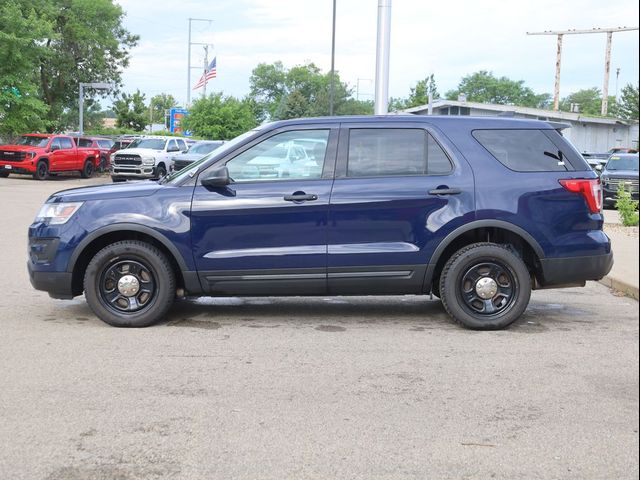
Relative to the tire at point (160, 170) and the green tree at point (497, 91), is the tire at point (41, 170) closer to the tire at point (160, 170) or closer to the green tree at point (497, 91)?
the tire at point (160, 170)

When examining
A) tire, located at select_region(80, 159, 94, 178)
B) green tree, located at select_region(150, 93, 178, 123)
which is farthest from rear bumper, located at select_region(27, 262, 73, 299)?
green tree, located at select_region(150, 93, 178, 123)

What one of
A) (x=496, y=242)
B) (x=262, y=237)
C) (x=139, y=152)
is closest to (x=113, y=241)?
(x=262, y=237)

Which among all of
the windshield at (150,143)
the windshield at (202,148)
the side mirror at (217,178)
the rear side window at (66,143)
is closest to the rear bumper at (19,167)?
the rear side window at (66,143)

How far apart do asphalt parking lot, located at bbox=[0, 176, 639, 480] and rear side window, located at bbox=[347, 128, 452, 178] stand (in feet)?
4.67

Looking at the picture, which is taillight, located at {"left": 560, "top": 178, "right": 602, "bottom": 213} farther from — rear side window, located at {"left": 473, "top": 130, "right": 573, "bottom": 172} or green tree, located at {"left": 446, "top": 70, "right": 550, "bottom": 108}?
green tree, located at {"left": 446, "top": 70, "right": 550, "bottom": 108}

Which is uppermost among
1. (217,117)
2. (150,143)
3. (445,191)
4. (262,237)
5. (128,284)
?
(217,117)

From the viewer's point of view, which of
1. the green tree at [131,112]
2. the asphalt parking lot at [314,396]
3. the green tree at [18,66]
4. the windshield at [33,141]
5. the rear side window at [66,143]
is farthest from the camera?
the green tree at [131,112]

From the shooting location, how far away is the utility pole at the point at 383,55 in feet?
60.6

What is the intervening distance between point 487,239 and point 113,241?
3.44m

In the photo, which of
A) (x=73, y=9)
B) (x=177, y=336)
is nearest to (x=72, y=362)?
(x=177, y=336)

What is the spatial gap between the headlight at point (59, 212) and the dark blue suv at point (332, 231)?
11 millimetres

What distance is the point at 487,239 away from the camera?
282 inches

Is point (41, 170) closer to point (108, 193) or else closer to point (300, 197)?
point (108, 193)

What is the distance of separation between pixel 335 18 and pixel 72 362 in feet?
99.7
